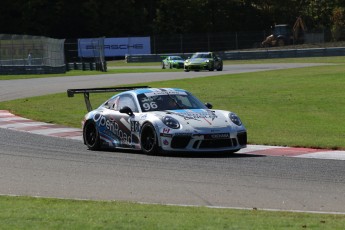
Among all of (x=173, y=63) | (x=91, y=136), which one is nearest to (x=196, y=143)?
(x=91, y=136)

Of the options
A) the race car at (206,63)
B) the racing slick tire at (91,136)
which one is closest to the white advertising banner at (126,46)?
the race car at (206,63)

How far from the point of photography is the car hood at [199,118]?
602 inches

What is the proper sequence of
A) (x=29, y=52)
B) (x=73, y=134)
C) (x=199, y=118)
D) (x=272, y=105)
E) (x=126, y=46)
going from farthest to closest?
(x=126, y=46) < (x=29, y=52) < (x=272, y=105) < (x=73, y=134) < (x=199, y=118)

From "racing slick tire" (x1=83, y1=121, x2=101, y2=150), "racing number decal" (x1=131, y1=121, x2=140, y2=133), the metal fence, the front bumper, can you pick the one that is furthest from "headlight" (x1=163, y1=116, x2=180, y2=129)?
the metal fence

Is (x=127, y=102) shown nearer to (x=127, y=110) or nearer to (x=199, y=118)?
(x=127, y=110)

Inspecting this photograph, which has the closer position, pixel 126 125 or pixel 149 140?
pixel 149 140

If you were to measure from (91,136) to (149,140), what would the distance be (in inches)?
74.5

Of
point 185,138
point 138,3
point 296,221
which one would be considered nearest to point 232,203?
point 296,221

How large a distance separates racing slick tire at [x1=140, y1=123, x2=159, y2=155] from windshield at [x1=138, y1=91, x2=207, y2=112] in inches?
23.7

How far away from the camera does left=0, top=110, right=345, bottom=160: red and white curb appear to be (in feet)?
49.8

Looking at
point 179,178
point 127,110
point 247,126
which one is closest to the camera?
point 179,178

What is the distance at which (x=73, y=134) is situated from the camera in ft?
64.3

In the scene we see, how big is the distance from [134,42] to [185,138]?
7179cm

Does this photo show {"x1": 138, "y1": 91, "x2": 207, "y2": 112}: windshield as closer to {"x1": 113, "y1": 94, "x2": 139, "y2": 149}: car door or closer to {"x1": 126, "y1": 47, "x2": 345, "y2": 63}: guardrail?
{"x1": 113, "y1": 94, "x2": 139, "y2": 149}: car door
